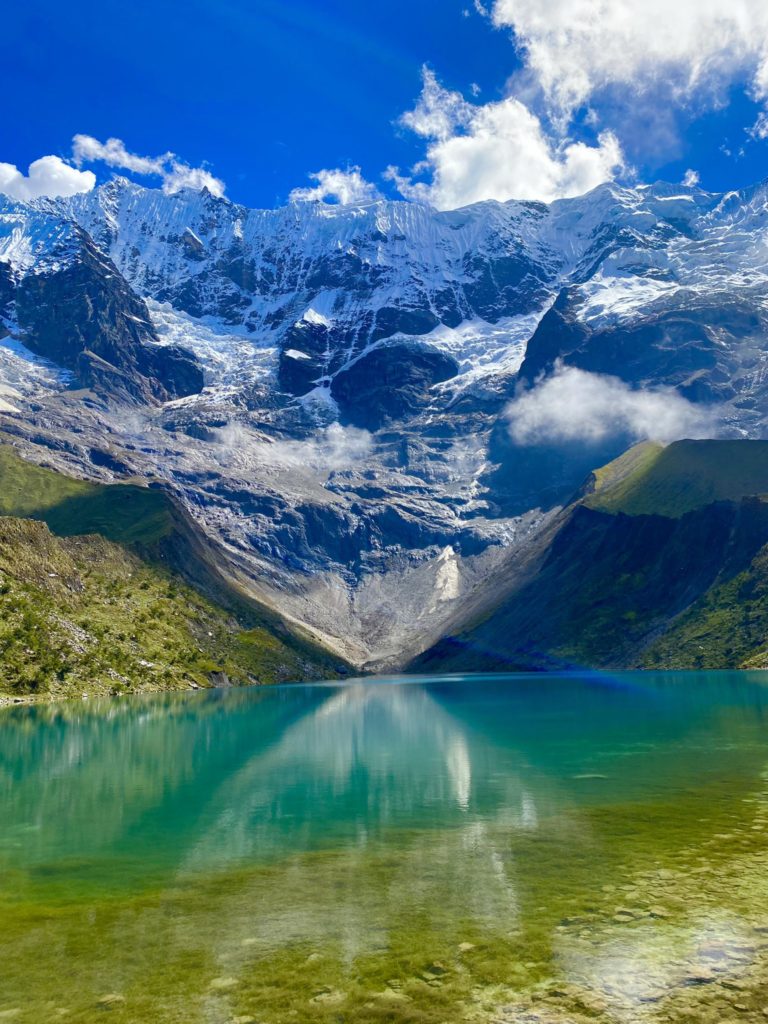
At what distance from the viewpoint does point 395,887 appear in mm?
31859

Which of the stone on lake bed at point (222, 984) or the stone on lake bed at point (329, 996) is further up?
the stone on lake bed at point (329, 996)

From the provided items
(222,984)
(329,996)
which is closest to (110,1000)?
(222,984)

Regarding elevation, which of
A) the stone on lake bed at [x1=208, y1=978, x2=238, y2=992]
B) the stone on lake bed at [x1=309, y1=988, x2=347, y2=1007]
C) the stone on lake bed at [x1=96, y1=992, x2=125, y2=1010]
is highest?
the stone on lake bed at [x1=309, y1=988, x2=347, y2=1007]

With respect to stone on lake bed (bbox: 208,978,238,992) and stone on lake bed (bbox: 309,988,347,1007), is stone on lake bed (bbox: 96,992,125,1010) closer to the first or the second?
stone on lake bed (bbox: 208,978,238,992)

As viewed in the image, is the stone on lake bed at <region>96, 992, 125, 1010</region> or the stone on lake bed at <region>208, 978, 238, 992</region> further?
the stone on lake bed at <region>208, 978, 238, 992</region>

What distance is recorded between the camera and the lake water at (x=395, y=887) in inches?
853

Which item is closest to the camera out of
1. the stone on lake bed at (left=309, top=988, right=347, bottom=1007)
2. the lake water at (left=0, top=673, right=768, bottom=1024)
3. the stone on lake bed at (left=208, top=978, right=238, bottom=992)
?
the stone on lake bed at (left=309, top=988, right=347, bottom=1007)

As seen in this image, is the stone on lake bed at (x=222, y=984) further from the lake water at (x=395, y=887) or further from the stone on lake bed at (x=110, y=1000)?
the stone on lake bed at (x=110, y=1000)

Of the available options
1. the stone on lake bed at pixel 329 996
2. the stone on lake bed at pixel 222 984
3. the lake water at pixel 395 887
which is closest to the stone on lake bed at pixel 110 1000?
the lake water at pixel 395 887

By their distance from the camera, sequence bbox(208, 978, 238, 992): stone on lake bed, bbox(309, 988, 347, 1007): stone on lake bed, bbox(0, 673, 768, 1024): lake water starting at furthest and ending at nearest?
bbox(208, 978, 238, 992): stone on lake bed
bbox(0, 673, 768, 1024): lake water
bbox(309, 988, 347, 1007): stone on lake bed

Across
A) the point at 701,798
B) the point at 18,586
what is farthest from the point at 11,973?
the point at 18,586

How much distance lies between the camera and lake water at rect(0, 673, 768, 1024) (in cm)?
2167

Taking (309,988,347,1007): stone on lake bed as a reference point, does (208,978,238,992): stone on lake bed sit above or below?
below

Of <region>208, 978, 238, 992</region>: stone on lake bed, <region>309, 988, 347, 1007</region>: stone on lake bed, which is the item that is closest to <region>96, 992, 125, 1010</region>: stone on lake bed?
<region>208, 978, 238, 992</region>: stone on lake bed
